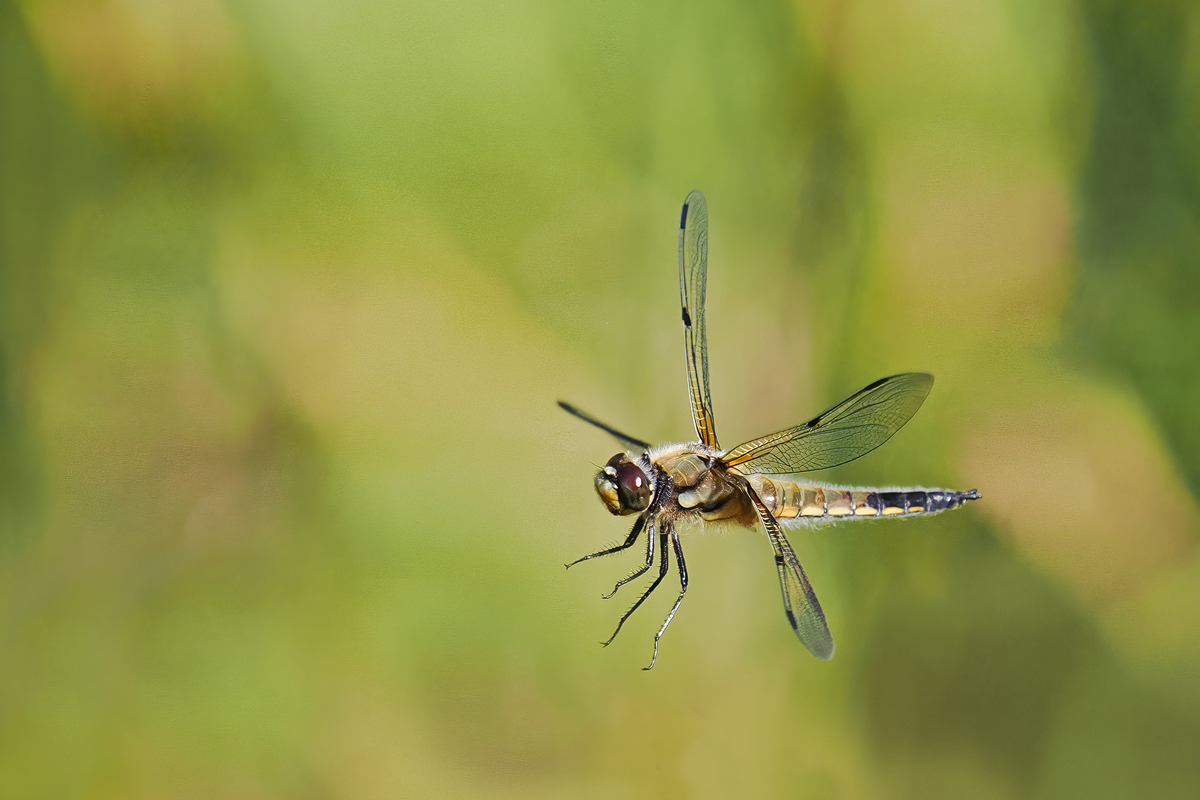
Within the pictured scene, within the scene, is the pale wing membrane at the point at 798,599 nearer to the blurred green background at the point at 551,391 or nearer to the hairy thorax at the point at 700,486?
the hairy thorax at the point at 700,486

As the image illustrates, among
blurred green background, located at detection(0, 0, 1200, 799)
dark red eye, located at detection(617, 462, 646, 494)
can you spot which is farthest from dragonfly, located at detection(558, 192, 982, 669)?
blurred green background, located at detection(0, 0, 1200, 799)

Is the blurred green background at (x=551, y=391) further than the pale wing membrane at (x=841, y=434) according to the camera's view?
Yes

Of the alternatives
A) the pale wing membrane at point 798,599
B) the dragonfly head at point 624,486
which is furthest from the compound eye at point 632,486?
the pale wing membrane at point 798,599

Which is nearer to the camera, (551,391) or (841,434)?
(841,434)

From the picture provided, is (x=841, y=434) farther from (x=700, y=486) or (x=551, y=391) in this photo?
(x=551, y=391)

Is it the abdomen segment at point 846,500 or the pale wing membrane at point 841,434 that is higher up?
the pale wing membrane at point 841,434

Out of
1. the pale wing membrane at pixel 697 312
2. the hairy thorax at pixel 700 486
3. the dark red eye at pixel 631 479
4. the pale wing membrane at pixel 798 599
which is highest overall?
the pale wing membrane at pixel 697 312

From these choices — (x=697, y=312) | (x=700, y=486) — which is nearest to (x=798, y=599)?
(x=700, y=486)
